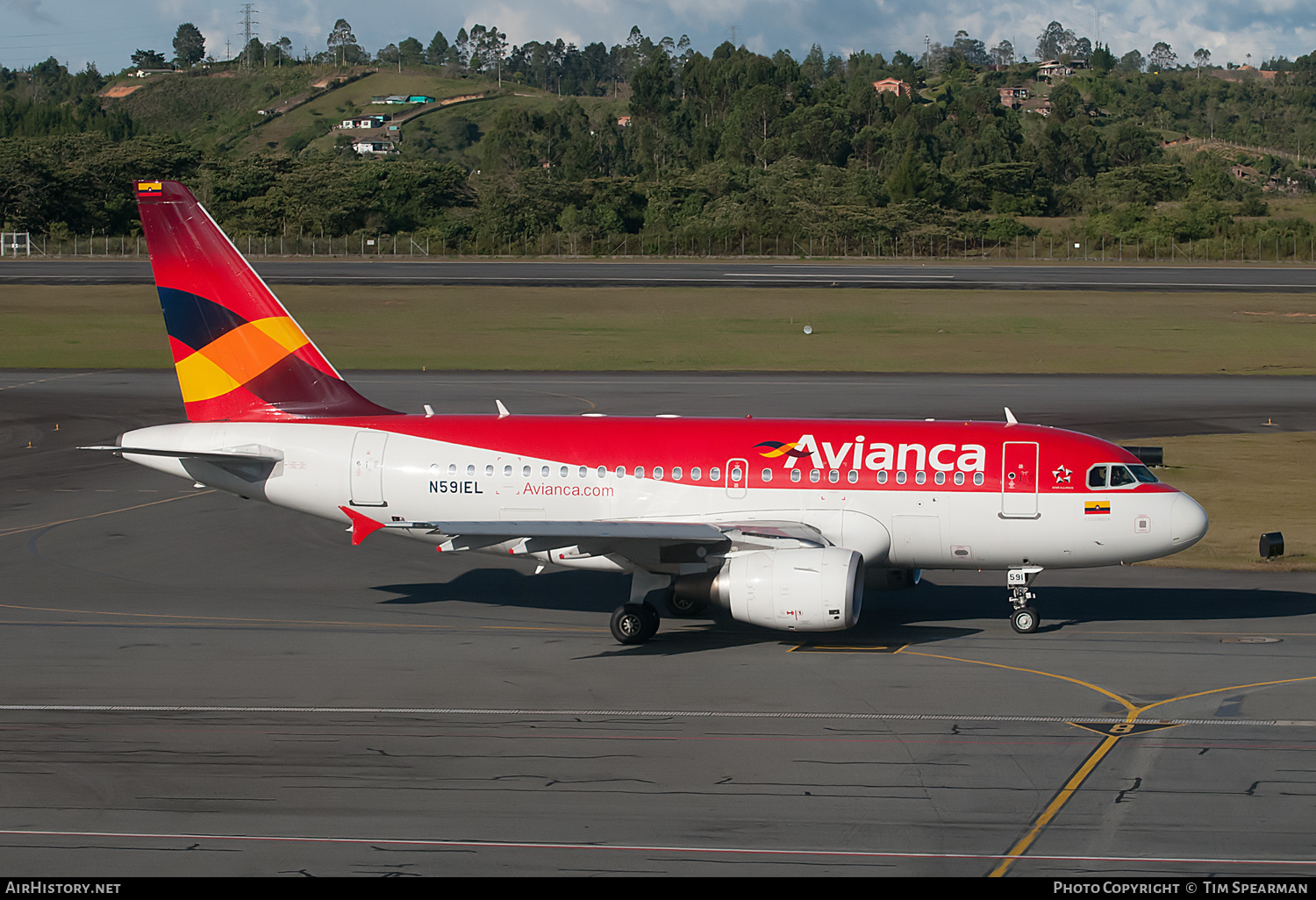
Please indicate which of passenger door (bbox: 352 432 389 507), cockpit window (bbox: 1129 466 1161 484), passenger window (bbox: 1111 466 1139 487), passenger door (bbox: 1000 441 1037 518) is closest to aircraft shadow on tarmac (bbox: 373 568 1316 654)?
passenger door (bbox: 1000 441 1037 518)

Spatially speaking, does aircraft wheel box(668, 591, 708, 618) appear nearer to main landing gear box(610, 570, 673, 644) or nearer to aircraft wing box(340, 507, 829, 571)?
main landing gear box(610, 570, 673, 644)

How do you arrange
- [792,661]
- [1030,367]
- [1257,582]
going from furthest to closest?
[1030,367] < [1257,582] < [792,661]

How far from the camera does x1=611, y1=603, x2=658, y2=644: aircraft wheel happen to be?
91.3ft

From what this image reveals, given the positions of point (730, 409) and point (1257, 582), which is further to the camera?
point (730, 409)

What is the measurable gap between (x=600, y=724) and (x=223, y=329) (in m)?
Result: 15.8

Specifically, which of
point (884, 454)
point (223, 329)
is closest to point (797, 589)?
point (884, 454)

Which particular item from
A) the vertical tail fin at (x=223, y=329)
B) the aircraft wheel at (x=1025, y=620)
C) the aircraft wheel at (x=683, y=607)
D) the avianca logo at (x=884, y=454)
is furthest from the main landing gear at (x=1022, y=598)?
the vertical tail fin at (x=223, y=329)

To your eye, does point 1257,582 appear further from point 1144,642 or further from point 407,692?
point 407,692

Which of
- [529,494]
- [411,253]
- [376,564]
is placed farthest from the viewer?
[411,253]

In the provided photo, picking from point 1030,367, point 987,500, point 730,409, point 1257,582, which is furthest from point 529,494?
point 1030,367

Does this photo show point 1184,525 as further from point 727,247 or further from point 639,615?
point 727,247

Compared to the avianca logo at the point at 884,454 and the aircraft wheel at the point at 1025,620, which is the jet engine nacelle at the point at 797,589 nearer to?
the avianca logo at the point at 884,454

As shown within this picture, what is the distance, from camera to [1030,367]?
77438 mm
